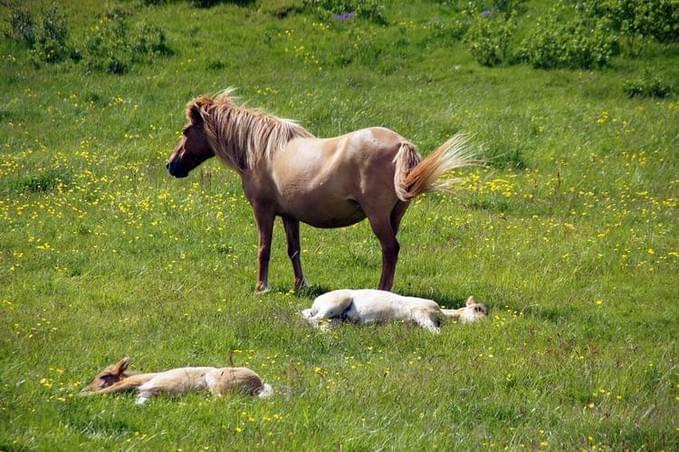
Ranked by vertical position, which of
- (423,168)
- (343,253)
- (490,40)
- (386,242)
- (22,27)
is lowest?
(343,253)

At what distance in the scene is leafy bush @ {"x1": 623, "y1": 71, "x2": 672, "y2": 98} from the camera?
2147cm

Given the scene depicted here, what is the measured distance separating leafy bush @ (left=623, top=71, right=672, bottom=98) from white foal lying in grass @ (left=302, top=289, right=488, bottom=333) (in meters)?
11.6

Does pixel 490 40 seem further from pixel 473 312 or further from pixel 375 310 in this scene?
pixel 375 310

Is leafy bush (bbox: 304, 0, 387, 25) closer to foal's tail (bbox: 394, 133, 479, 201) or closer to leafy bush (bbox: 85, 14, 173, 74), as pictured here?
leafy bush (bbox: 85, 14, 173, 74)

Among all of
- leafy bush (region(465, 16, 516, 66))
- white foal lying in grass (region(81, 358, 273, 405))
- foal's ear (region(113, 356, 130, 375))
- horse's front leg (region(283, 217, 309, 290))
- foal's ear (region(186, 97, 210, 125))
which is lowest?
horse's front leg (region(283, 217, 309, 290))

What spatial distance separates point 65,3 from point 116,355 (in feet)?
61.4

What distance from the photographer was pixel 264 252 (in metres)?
12.9

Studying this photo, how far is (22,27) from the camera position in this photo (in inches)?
982

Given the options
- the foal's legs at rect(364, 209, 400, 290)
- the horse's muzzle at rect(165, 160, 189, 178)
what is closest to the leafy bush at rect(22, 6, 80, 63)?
the horse's muzzle at rect(165, 160, 189, 178)

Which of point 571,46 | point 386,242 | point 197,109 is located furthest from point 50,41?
point 386,242

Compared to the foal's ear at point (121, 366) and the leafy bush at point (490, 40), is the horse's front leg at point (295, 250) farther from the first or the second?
the leafy bush at point (490, 40)

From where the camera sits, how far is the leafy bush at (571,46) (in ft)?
74.5

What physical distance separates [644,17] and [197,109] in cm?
1301

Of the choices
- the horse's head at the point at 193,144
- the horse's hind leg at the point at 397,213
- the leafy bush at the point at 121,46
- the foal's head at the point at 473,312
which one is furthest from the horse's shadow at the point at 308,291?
the leafy bush at the point at 121,46
